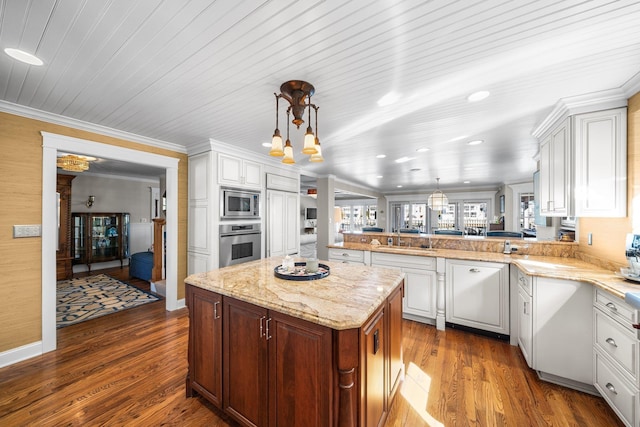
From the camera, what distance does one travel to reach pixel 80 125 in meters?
2.73

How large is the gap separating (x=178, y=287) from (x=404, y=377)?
3229mm

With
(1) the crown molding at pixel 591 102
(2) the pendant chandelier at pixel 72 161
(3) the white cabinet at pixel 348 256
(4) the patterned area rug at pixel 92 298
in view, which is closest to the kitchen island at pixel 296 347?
(3) the white cabinet at pixel 348 256

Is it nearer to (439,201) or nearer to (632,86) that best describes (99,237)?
(439,201)

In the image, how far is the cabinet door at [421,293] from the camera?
3062mm

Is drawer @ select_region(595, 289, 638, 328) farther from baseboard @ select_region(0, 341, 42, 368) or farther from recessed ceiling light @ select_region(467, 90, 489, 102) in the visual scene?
baseboard @ select_region(0, 341, 42, 368)

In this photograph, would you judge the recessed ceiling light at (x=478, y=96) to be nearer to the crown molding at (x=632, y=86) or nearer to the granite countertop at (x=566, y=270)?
the crown molding at (x=632, y=86)

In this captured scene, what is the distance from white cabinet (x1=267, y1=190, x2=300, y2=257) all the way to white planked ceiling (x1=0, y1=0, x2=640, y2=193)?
71.0 inches

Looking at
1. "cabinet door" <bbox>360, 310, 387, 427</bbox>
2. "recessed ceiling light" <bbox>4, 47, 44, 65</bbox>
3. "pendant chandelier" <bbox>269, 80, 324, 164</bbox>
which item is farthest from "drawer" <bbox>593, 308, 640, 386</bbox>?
"recessed ceiling light" <bbox>4, 47, 44, 65</bbox>

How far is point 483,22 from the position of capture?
1.31m

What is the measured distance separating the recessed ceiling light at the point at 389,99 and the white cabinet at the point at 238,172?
2310 millimetres

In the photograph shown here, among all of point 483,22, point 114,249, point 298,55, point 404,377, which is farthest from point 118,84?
point 114,249

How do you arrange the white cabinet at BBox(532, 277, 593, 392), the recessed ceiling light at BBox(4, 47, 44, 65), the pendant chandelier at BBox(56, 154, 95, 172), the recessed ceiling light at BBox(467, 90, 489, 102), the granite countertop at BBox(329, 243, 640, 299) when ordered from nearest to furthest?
1. the recessed ceiling light at BBox(4, 47, 44, 65)
2. the granite countertop at BBox(329, 243, 640, 299)
3. the white cabinet at BBox(532, 277, 593, 392)
4. the recessed ceiling light at BBox(467, 90, 489, 102)
5. the pendant chandelier at BBox(56, 154, 95, 172)

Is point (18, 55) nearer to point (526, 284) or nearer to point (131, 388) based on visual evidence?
point (131, 388)

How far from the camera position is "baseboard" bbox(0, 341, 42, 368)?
2.28 metres
